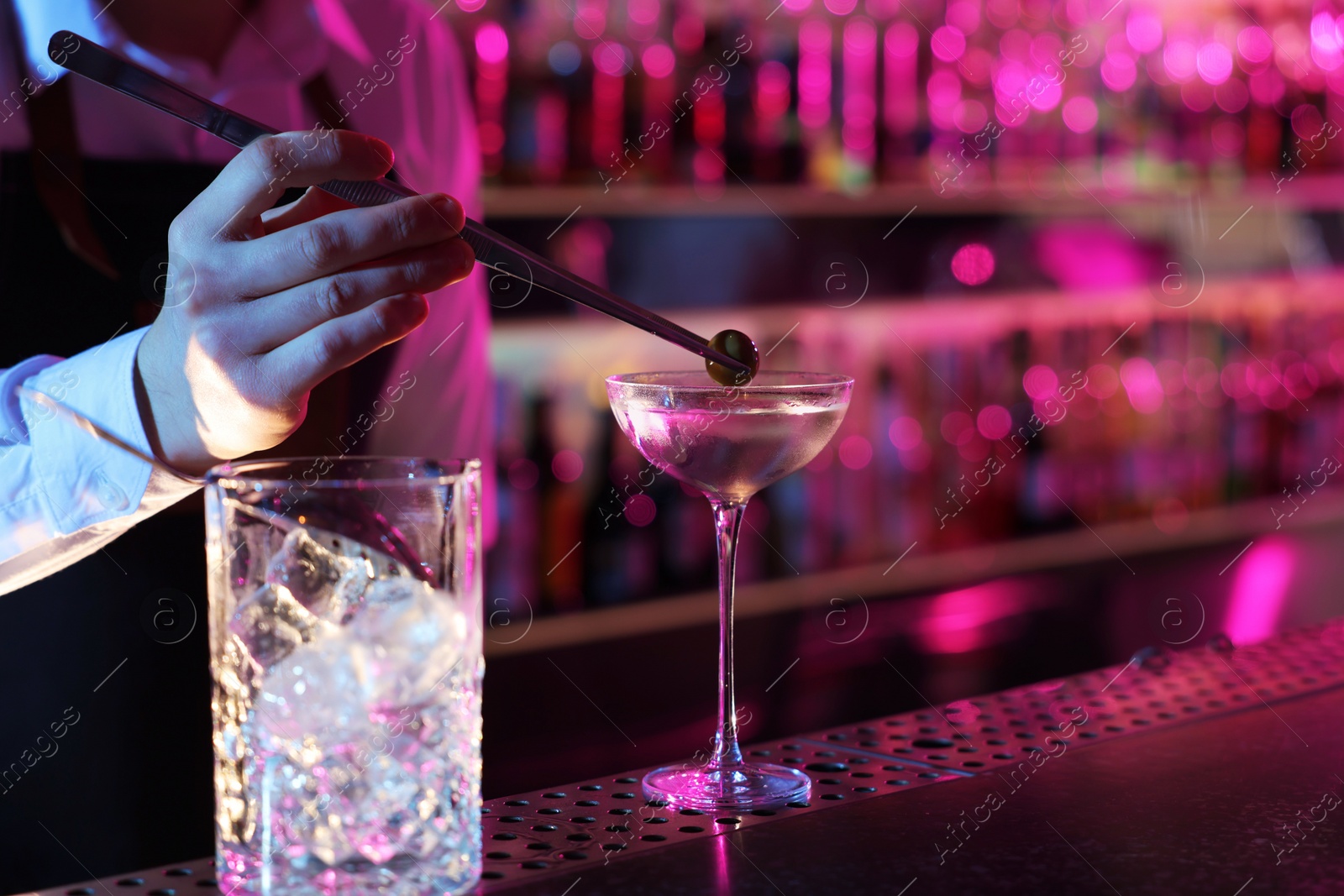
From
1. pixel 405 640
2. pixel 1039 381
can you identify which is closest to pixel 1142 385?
pixel 1039 381

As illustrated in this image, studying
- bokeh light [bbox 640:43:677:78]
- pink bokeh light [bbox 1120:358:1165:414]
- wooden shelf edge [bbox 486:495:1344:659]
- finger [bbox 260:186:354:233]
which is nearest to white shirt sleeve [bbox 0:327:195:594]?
finger [bbox 260:186:354:233]

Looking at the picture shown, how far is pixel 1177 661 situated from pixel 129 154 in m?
1.18

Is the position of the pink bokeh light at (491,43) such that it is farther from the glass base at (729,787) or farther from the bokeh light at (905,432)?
the glass base at (729,787)

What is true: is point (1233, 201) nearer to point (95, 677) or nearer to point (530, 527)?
point (530, 527)

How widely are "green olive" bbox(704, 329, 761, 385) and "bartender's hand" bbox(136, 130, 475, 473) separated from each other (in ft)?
0.61

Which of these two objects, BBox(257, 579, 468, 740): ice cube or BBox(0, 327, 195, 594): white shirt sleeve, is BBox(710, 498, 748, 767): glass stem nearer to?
BBox(257, 579, 468, 740): ice cube

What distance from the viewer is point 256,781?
1.88 feet

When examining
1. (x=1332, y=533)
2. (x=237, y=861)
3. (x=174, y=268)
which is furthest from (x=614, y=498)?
(x=1332, y=533)

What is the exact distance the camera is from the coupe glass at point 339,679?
0.56 meters

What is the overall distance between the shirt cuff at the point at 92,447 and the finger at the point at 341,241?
190 millimetres

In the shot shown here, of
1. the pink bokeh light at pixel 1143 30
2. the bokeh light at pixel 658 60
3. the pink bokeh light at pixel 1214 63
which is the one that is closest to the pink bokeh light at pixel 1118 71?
the pink bokeh light at pixel 1143 30

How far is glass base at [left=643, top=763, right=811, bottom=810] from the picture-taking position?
772 millimetres

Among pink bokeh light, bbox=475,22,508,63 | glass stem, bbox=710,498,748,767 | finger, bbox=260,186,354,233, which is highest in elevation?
pink bokeh light, bbox=475,22,508,63

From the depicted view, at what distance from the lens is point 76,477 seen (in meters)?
1.02
